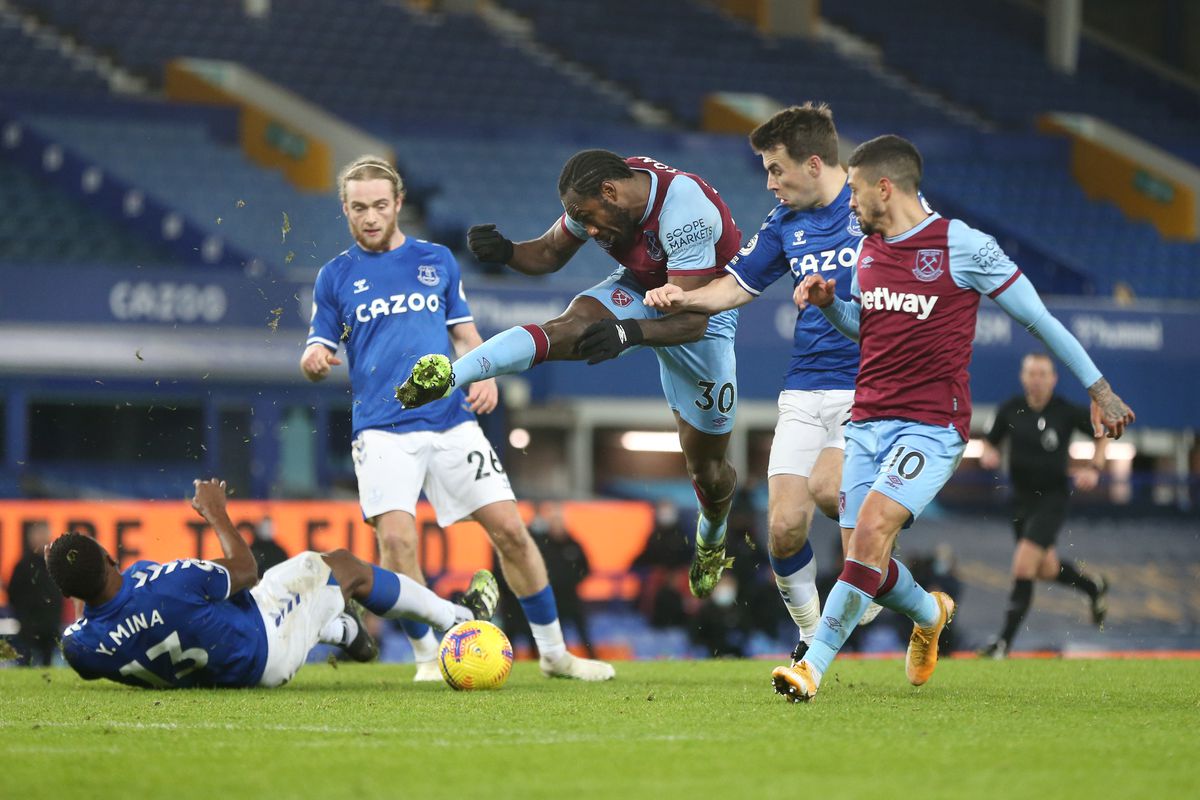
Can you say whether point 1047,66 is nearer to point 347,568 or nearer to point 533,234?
point 533,234

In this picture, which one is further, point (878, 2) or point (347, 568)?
point (878, 2)

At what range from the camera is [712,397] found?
8.16m

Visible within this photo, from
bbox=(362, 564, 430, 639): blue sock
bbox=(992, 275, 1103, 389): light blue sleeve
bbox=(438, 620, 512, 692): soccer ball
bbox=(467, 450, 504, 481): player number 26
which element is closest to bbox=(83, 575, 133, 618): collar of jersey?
bbox=(362, 564, 430, 639): blue sock

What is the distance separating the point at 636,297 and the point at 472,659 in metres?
1.72

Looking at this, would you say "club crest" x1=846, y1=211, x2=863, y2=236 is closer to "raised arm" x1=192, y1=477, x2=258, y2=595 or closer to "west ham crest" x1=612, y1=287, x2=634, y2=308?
"west ham crest" x1=612, y1=287, x2=634, y2=308

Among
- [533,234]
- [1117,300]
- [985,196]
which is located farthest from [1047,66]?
[533,234]

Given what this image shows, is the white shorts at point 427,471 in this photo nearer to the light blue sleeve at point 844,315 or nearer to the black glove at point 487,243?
the black glove at point 487,243

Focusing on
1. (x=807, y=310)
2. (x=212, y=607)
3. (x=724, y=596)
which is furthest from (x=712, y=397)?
(x=724, y=596)

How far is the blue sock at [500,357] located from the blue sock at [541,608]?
5.31 ft

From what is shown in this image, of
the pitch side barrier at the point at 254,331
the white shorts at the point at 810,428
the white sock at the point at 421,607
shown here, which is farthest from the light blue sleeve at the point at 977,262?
the pitch side barrier at the point at 254,331

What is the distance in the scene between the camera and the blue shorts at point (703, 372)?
795cm

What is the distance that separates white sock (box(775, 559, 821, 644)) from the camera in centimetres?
820

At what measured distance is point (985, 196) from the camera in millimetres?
24406

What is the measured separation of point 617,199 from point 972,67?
23325mm
